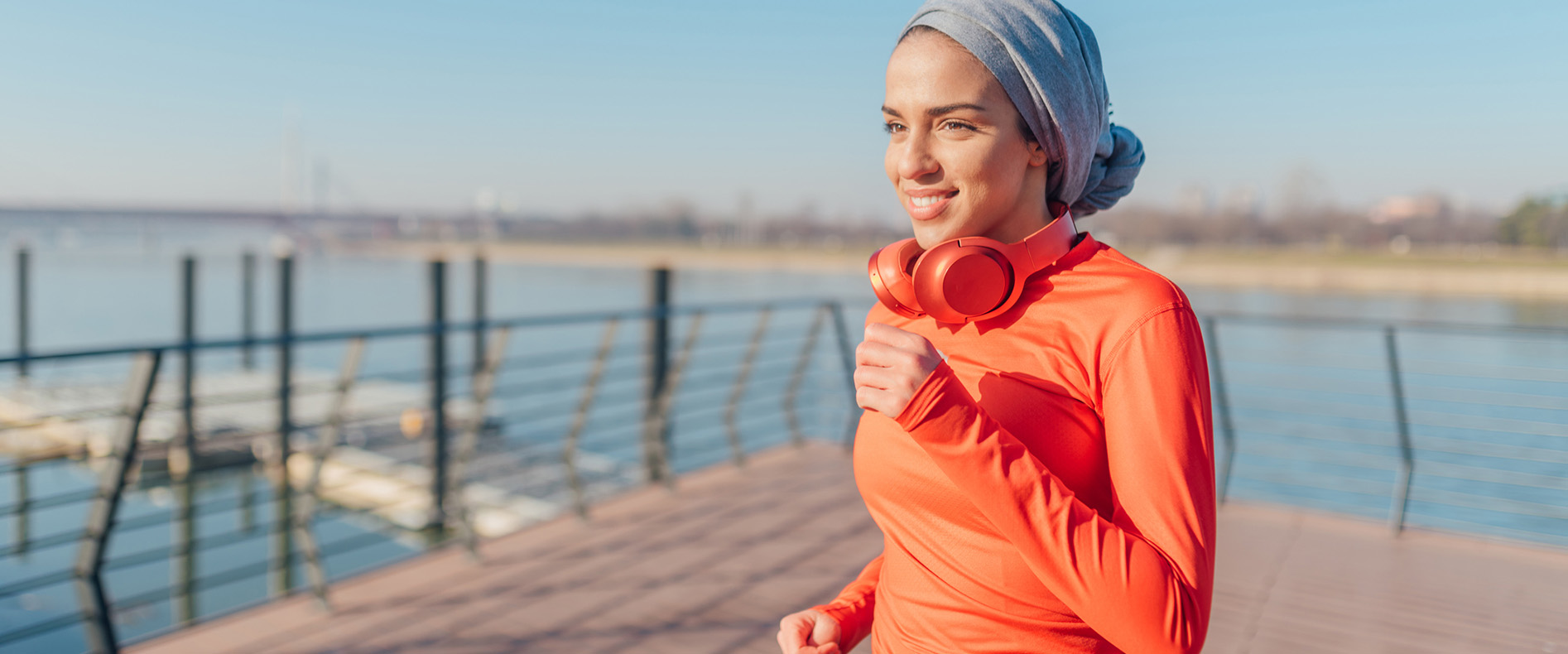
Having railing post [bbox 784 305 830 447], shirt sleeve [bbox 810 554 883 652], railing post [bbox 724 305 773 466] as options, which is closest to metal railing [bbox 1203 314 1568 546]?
railing post [bbox 784 305 830 447]

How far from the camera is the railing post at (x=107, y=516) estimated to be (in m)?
2.06

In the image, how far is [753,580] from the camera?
269 centimetres

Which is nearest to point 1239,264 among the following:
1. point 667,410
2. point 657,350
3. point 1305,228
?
point 1305,228

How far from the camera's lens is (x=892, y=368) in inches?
22.8

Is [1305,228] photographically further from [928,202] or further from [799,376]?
[928,202]

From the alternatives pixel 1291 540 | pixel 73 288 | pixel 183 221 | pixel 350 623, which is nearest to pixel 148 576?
pixel 350 623

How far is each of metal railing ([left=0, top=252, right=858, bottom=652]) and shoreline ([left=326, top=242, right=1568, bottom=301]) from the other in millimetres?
782

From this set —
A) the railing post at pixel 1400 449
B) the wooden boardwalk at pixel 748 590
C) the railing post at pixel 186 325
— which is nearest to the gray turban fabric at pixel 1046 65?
the wooden boardwalk at pixel 748 590

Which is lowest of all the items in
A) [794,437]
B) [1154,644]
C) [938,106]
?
[794,437]

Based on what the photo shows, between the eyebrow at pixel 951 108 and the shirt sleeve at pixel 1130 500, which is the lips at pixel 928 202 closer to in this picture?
the eyebrow at pixel 951 108

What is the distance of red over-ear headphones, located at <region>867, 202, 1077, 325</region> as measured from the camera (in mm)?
647

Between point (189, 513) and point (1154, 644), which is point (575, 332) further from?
point (1154, 644)

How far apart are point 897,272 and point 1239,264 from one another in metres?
17.4

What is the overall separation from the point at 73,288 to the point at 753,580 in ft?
151
